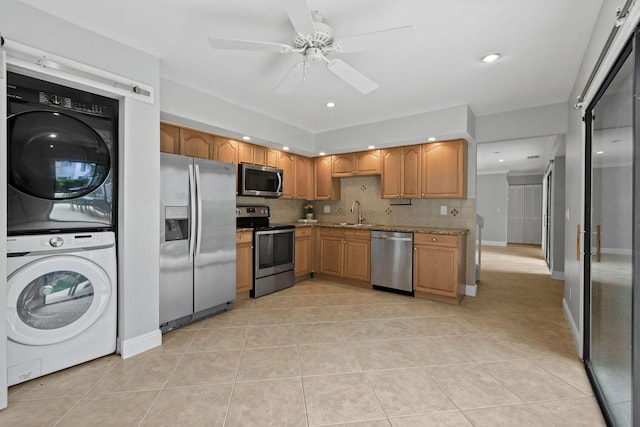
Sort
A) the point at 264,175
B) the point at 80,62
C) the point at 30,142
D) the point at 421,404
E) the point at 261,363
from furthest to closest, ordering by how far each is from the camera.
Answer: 1. the point at 264,175
2. the point at 261,363
3. the point at 80,62
4. the point at 30,142
5. the point at 421,404

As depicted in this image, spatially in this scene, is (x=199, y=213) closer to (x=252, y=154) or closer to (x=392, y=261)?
(x=252, y=154)

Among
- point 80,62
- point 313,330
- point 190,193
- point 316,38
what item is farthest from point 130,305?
point 316,38

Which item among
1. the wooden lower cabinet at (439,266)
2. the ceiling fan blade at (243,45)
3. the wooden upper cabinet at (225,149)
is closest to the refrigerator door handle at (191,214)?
the wooden upper cabinet at (225,149)

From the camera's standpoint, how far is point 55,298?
2047 mm

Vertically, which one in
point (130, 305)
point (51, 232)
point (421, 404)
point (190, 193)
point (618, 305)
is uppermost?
point (190, 193)

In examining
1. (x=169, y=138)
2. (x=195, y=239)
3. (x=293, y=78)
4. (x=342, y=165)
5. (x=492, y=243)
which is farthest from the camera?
(x=492, y=243)

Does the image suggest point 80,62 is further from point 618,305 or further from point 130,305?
point 618,305

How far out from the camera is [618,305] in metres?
1.66

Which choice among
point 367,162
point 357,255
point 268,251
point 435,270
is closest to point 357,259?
point 357,255

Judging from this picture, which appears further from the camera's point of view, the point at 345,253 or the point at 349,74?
the point at 345,253

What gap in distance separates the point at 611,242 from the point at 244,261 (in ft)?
11.2

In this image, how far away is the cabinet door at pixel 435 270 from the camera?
365 cm

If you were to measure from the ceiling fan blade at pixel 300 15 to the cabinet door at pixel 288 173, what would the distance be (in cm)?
298

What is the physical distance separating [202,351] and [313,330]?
3.36ft
